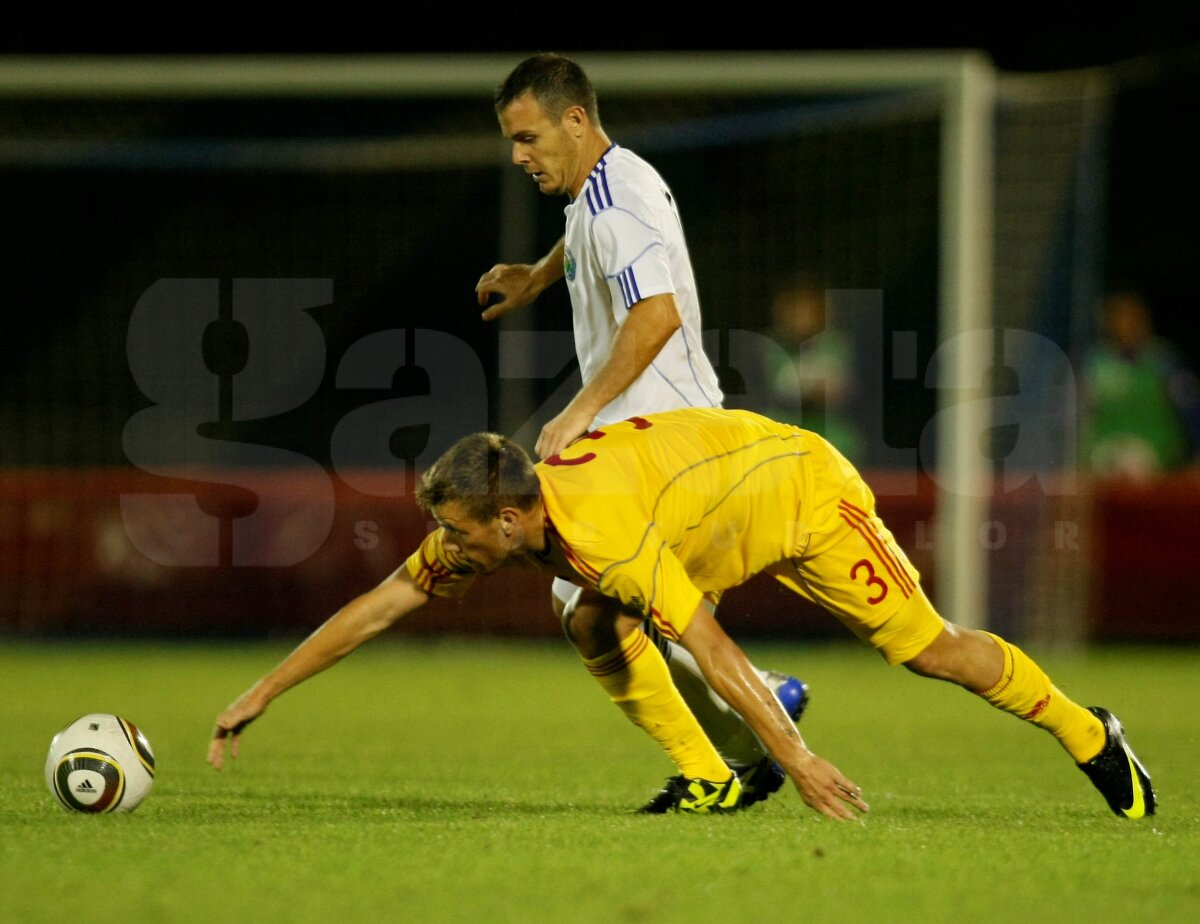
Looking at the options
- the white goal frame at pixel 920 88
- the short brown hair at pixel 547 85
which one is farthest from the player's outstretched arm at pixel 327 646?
the white goal frame at pixel 920 88

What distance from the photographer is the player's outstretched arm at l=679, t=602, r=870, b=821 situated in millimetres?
4375

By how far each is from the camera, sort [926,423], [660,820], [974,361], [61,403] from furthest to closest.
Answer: [61,403]
[926,423]
[974,361]
[660,820]

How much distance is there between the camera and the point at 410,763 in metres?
6.30

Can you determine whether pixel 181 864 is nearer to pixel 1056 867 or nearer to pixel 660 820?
pixel 660 820

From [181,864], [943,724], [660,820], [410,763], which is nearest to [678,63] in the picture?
[943,724]

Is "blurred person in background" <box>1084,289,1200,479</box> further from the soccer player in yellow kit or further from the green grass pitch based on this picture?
the soccer player in yellow kit

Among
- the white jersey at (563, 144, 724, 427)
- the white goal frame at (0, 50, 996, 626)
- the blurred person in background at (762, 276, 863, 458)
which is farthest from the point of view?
the blurred person in background at (762, 276, 863, 458)

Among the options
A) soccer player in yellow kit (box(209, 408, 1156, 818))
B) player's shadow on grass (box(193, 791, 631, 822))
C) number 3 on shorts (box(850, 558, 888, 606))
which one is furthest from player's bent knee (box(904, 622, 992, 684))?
player's shadow on grass (box(193, 791, 631, 822))

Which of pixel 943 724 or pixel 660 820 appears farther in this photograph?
pixel 943 724

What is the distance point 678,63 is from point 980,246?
77.0 inches

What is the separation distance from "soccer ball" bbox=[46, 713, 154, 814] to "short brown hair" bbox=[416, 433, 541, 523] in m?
1.11

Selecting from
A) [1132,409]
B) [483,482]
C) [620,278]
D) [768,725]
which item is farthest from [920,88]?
[768,725]

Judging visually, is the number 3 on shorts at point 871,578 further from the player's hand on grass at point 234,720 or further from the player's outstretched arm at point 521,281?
the player's hand on grass at point 234,720

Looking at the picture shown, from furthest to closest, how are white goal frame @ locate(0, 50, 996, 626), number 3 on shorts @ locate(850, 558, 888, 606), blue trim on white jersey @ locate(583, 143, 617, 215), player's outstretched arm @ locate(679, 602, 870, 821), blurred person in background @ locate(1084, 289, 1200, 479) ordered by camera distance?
blurred person in background @ locate(1084, 289, 1200, 479) < white goal frame @ locate(0, 50, 996, 626) < blue trim on white jersey @ locate(583, 143, 617, 215) < number 3 on shorts @ locate(850, 558, 888, 606) < player's outstretched arm @ locate(679, 602, 870, 821)
